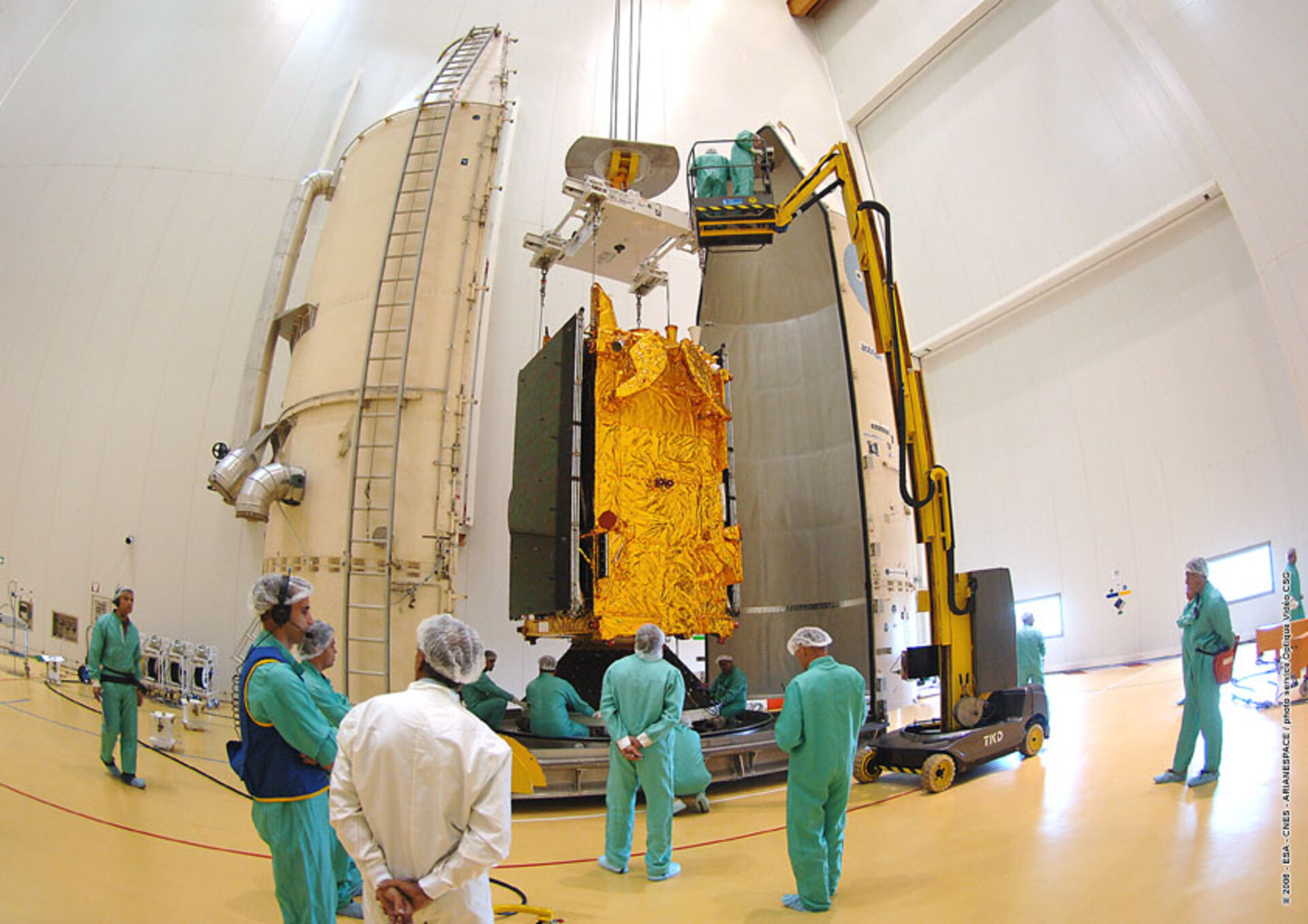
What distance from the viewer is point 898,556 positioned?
7289mm

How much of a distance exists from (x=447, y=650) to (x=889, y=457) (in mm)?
6730

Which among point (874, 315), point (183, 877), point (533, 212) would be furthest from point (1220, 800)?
point (533, 212)

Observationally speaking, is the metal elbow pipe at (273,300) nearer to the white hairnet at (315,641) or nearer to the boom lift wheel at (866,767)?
the white hairnet at (315,641)

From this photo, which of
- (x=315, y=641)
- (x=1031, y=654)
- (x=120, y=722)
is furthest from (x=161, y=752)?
(x=1031, y=654)

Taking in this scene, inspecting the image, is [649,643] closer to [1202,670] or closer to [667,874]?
[667,874]

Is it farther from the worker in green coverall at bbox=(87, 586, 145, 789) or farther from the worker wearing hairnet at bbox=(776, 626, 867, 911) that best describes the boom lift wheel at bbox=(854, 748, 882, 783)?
the worker in green coverall at bbox=(87, 586, 145, 789)

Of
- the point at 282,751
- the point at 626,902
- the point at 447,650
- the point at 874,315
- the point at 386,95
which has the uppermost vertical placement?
the point at 386,95

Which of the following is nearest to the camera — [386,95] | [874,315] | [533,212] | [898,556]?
→ [874,315]

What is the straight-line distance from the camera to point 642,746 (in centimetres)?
358

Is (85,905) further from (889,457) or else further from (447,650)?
(889,457)

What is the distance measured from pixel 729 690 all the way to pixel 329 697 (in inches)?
177

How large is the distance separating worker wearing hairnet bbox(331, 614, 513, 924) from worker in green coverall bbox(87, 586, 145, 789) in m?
3.73

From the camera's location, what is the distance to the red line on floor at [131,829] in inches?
132

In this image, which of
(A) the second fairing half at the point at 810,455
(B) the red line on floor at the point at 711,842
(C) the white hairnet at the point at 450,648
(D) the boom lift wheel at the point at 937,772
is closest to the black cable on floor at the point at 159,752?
(B) the red line on floor at the point at 711,842
